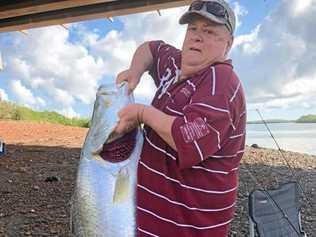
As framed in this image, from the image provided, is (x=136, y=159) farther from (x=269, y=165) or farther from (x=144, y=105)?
(x=269, y=165)

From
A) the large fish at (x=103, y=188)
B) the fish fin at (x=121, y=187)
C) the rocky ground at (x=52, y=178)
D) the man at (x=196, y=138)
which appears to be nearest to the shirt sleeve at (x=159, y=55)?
the man at (x=196, y=138)

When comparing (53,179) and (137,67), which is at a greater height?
(53,179)

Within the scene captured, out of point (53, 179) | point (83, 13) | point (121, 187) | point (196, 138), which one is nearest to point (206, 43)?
point (196, 138)

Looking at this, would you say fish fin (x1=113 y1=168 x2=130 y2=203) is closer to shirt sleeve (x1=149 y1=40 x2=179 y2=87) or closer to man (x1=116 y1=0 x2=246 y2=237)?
man (x1=116 y1=0 x2=246 y2=237)

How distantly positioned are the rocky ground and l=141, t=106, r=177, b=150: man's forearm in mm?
2786

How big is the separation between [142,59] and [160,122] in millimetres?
571

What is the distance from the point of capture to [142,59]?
6.55 ft

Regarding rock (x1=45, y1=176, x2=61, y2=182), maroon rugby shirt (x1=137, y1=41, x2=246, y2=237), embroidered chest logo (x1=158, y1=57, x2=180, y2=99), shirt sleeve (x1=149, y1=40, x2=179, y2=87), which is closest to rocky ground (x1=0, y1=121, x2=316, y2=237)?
rock (x1=45, y1=176, x2=61, y2=182)

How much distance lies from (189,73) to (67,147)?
25.3ft

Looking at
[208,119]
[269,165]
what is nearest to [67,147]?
[269,165]

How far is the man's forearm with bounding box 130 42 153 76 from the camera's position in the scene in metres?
1.94

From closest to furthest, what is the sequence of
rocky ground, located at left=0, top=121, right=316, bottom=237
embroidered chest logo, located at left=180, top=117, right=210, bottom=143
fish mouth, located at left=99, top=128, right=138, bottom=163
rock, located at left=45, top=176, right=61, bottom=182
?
embroidered chest logo, located at left=180, top=117, right=210, bottom=143 < fish mouth, located at left=99, top=128, right=138, bottom=163 < rocky ground, located at left=0, top=121, right=316, bottom=237 < rock, located at left=45, top=176, right=61, bottom=182

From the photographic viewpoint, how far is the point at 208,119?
147 centimetres

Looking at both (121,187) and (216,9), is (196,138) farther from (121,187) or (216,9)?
(216,9)
